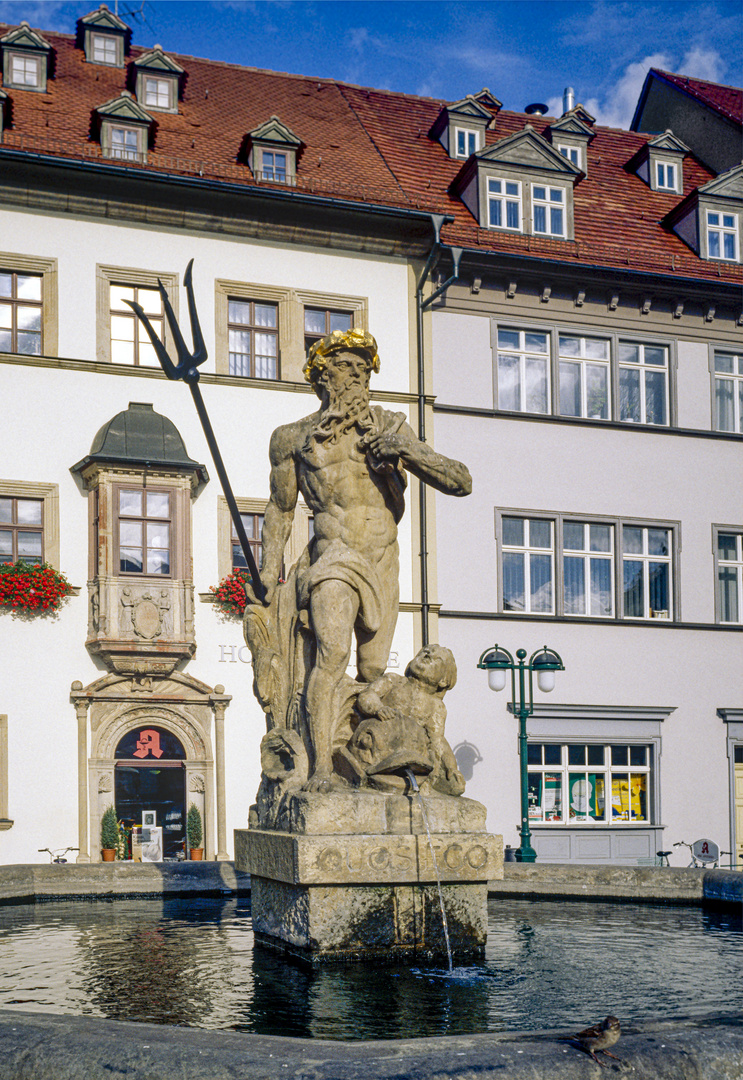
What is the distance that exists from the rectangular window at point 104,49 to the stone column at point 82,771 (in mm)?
12469

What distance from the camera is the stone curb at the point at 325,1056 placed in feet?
9.56

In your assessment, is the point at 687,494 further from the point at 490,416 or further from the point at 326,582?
the point at 326,582

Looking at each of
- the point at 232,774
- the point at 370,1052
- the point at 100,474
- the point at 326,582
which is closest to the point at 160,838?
the point at 232,774

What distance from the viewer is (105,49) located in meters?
25.4

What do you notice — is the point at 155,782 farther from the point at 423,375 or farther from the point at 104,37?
the point at 104,37

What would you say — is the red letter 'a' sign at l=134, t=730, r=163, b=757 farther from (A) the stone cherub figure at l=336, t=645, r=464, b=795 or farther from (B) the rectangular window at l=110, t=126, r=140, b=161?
(A) the stone cherub figure at l=336, t=645, r=464, b=795

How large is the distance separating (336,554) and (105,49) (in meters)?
21.7

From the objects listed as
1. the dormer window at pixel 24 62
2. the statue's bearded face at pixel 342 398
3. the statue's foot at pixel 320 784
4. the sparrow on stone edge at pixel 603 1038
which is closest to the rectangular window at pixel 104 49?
the dormer window at pixel 24 62

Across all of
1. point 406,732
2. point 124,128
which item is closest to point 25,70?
point 124,128

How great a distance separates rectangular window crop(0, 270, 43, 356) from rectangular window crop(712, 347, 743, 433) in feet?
40.0

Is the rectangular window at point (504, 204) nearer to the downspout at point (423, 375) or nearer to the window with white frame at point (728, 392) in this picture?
the downspout at point (423, 375)

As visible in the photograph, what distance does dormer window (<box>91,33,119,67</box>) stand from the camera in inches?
995

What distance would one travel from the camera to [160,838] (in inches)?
777

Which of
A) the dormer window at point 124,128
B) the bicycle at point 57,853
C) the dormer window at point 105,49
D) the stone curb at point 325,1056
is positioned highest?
the dormer window at point 105,49
